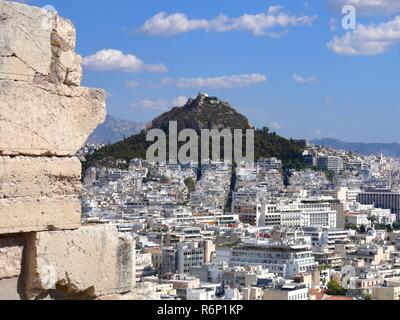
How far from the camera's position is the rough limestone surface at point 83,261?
304 cm

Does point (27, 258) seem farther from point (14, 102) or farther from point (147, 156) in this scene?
point (147, 156)

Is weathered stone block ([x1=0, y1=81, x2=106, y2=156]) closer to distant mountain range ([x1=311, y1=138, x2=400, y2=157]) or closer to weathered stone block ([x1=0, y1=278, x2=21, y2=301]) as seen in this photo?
weathered stone block ([x1=0, y1=278, x2=21, y2=301])

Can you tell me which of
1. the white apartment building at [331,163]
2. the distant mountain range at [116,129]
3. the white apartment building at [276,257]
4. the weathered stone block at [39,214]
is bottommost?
the white apartment building at [276,257]

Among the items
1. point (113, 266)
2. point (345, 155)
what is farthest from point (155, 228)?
point (345, 155)

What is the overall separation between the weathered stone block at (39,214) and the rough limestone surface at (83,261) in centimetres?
4

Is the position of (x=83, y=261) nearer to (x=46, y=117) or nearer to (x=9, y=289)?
(x=9, y=289)

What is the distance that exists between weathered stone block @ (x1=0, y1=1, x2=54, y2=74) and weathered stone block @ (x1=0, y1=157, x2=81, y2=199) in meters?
0.31

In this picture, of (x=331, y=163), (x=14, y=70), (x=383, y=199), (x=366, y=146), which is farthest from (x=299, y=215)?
(x=366, y=146)

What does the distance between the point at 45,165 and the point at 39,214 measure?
163 millimetres

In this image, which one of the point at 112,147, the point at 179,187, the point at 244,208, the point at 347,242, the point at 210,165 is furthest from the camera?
the point at 112,147

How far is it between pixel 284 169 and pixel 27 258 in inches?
2802

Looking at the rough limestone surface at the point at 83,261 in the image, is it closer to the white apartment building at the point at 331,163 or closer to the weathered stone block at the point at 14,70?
the weathered stone block at the point at 14,70

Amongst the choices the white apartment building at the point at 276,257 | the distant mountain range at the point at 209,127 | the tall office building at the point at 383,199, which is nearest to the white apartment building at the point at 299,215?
the tall office building at the point at 383,199
